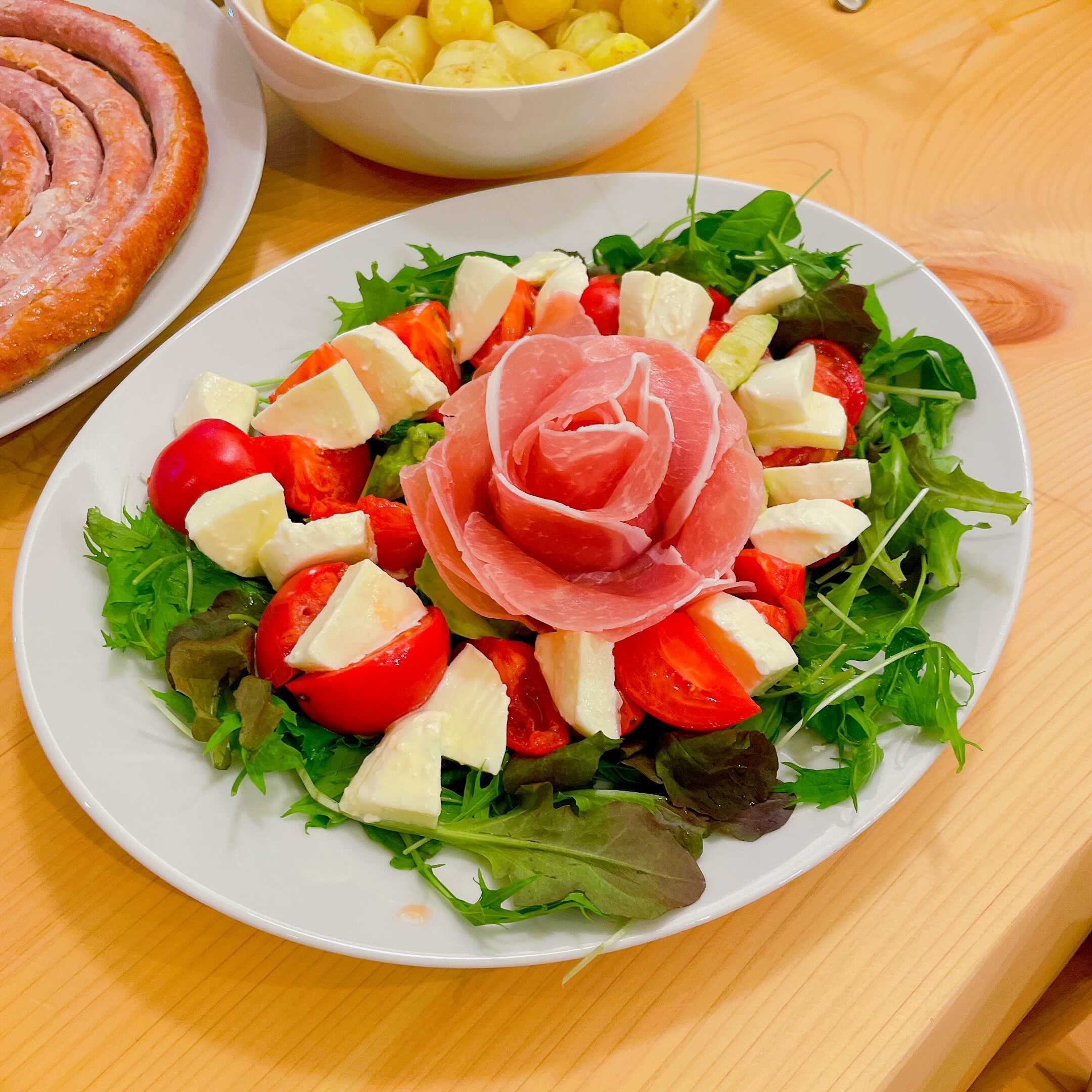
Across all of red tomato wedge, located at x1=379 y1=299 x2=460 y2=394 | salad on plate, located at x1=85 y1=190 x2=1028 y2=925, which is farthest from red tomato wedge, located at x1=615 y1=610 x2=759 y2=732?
red tomato wedge, located at x1=379 y1=299 x2=460 y2=394

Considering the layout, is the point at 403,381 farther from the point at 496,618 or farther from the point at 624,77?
the point at 624,77

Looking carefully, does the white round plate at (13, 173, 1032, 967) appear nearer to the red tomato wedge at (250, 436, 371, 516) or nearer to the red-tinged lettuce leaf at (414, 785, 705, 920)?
the red-tinged lettuce leaf at (414, 785, 705, 920)

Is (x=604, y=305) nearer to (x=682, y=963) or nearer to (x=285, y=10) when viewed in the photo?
(x=285, y=10)

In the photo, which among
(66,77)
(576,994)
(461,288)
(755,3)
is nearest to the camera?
(576,994)

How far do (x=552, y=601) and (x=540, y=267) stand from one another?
0.59 meters

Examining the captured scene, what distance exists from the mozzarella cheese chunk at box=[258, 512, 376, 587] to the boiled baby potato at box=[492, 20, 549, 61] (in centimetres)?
87

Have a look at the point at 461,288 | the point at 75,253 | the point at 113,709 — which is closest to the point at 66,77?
the point at 75,253

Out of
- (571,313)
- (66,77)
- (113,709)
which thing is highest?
(571,313)

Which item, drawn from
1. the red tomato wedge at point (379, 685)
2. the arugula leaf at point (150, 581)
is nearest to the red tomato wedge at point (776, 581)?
the red tomato wedge at point (379, 685)

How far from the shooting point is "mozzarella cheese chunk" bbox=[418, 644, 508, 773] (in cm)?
97

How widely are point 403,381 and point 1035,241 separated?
3.77 ft

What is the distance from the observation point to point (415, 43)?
4.90 ft

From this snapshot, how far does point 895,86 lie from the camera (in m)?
1.86

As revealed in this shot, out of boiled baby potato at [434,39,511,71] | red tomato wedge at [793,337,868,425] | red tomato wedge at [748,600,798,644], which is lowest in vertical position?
red tomato wedge at [748,600,798,644]
